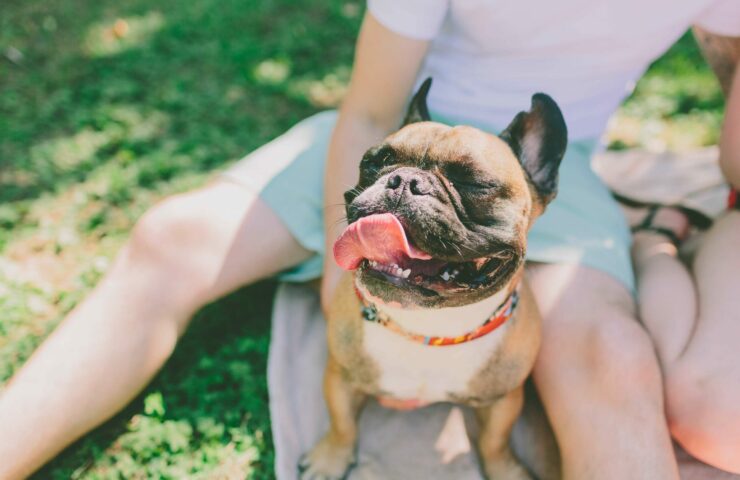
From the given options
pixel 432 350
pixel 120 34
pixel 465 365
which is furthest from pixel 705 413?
pixel 120 34

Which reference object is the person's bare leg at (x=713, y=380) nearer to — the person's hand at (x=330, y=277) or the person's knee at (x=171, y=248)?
the person's hand at (x=330, y=277)

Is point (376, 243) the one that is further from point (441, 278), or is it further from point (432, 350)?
point (432, 350)

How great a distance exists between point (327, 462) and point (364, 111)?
1.17 meters

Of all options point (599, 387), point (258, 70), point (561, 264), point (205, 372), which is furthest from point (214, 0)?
point (599, 387)

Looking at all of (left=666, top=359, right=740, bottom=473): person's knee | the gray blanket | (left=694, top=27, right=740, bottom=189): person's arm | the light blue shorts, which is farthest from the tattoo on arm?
the gray blanket

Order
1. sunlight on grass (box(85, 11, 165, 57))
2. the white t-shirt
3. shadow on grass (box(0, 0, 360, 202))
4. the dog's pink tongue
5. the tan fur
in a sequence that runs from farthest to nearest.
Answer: sunlight on grass (box(85, 11, 165, 57)) → shadow on grass (box(0, 0, 360, 202)) → the white t-shirt → the tan fur → the dog's pink tongue

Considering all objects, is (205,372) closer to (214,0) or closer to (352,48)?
(352,48)

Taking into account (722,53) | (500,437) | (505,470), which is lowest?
(505,470)

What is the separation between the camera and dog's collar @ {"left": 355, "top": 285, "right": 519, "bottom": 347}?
Answer: 76.0 inches

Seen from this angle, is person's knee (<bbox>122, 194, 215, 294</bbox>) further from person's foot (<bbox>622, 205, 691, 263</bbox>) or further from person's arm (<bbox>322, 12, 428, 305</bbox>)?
person's foot (<bbox>622, 205, 691, 263</bbox>)

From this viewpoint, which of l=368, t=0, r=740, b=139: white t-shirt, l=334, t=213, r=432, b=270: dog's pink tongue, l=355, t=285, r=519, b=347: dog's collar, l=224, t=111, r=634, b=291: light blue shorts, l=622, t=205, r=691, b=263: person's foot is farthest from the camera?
l=622, t=205, r=691, b=263: person's foot

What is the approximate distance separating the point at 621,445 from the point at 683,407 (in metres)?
0.28

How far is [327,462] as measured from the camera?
227 cm

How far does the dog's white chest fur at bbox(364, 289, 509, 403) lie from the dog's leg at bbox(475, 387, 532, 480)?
0.59 feet
